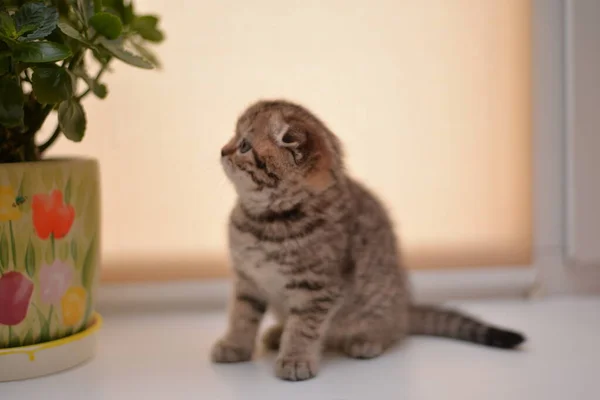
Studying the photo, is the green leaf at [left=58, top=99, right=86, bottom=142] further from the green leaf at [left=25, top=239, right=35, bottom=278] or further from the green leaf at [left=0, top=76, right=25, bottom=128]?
the green leaf at [left=25, top=239, right=35, bottom=278]

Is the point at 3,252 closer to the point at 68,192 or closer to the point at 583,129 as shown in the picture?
the point at 68,192

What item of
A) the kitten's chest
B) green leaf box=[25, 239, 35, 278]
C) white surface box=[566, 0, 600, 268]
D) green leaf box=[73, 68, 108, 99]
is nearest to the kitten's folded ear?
the kitten's chest

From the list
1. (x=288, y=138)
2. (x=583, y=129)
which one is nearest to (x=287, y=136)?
(x=288, y=138)

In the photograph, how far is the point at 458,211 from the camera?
4.97ft

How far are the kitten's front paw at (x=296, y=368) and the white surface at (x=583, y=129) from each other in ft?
2.38

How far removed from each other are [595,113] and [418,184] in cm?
40

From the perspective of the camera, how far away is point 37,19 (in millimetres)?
958

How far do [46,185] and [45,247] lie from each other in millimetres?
93

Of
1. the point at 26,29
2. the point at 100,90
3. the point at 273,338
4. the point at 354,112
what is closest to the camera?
the point at 26,29

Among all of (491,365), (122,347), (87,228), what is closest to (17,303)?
(87,228)

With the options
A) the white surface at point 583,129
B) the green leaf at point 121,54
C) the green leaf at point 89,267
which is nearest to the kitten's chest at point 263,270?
the green leaf at point 89,267

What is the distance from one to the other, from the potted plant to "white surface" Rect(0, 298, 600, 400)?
97 mm

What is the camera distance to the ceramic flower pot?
3.37 ft

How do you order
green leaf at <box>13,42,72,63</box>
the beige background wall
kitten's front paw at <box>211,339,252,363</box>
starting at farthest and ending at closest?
1. the beige background wall
2. kitten's front paw at <box>211,339,252,363</box>
3. green leaf at <box>13,42,72,63</box>
